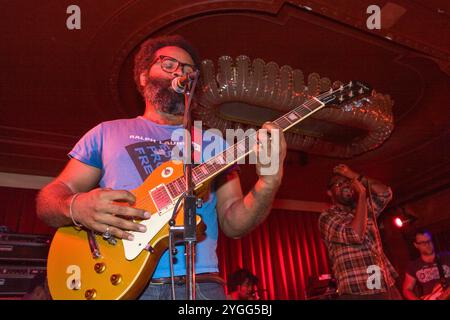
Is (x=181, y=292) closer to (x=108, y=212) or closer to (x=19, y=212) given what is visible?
(x=108, y=212)

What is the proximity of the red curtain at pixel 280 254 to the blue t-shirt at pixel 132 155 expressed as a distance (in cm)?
728

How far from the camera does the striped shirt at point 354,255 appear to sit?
3.88 m

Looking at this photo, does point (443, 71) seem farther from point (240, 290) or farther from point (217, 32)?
point (240, 290)

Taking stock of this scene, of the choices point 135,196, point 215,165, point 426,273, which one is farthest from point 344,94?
point 426,273

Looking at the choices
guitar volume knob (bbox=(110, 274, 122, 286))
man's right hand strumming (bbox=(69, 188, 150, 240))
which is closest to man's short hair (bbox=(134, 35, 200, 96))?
man's right hand strumming (bbox=(69, 188, 150, 240))

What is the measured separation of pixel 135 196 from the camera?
5.73 ft

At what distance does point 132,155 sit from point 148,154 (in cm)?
8

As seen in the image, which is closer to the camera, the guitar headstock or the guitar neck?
the guitar neck

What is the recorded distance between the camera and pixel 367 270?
12.8 ft

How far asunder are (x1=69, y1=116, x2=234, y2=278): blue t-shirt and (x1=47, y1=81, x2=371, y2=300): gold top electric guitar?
0.09 meters

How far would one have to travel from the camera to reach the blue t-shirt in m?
1.84

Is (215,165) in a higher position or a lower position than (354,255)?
higher

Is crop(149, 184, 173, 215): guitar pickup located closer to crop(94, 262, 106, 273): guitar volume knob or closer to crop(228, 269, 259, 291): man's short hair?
crop(94, 262, 106, 273): guitar volume knob

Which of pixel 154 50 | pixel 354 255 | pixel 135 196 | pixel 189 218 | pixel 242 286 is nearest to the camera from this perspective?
pixel 189 218
